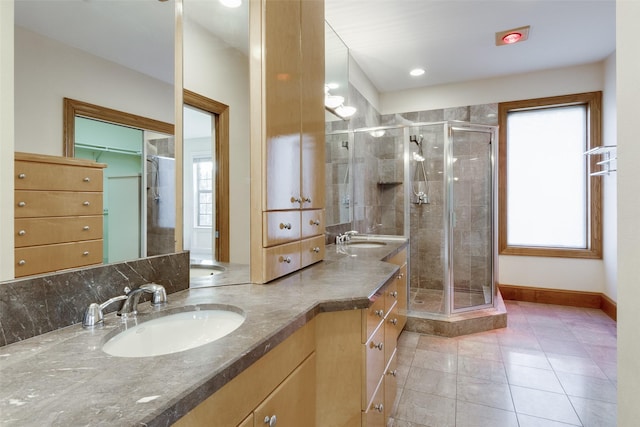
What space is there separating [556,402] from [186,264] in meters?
2.27

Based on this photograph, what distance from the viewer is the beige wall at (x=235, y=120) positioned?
4.70 ft

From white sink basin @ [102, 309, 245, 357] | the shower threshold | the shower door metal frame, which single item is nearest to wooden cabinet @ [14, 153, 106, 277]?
white sink basin @ [102, 309, 245, 357]

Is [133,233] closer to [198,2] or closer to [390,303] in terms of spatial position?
[198,2]

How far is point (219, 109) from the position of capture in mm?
1445

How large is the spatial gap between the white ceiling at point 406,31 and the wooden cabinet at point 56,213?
35 centimetres

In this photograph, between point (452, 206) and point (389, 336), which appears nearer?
point (389, 336)

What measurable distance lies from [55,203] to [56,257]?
150mm

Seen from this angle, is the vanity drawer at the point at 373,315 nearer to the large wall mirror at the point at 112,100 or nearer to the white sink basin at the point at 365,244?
the large wall mirror at the point at 112,100

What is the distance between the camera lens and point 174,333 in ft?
3.38

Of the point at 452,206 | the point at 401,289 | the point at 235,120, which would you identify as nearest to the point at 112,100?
the point at 235,120

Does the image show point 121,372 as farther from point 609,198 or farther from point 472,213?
point 609,198

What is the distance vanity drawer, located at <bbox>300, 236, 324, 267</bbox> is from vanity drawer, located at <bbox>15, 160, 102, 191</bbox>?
3.40 feet

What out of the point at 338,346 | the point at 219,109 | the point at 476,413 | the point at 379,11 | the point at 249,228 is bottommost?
the point at 476,413

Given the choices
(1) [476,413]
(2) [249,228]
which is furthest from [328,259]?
(1) [476,413]
